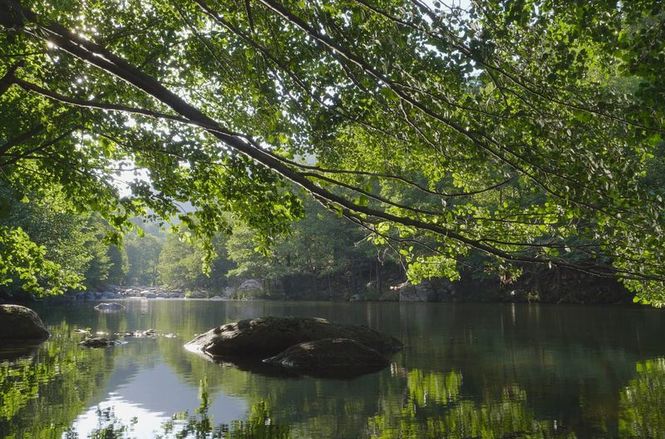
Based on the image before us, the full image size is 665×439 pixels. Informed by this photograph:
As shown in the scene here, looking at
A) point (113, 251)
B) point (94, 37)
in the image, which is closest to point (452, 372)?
point (94, 37)

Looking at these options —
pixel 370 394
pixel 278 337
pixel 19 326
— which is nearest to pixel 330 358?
pixel 278 337

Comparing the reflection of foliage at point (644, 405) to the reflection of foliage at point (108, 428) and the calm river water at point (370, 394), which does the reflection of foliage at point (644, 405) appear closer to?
the calm river water at point (370, 394)

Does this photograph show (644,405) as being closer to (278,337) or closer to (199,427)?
(199,427)

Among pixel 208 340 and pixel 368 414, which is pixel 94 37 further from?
pixel 208 340

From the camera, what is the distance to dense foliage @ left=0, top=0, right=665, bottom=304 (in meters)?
6.68

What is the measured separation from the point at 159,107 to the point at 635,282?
1130cm

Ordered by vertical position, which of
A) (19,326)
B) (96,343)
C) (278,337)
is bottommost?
(96,343)

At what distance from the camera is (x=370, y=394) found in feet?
44.1

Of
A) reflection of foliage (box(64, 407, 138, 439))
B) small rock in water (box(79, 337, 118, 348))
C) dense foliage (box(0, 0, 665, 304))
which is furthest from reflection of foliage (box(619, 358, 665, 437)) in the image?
small rock in water (box(79, 337, 118, 348))

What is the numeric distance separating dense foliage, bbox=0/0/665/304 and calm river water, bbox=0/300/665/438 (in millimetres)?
3019

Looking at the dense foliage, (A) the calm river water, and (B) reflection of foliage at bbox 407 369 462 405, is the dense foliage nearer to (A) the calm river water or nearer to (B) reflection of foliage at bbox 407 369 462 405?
(A) the calm river water

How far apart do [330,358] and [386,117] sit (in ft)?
36.3

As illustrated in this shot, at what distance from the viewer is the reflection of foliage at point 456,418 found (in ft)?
32.3

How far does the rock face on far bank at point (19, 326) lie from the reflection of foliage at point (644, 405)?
23.8 metres
